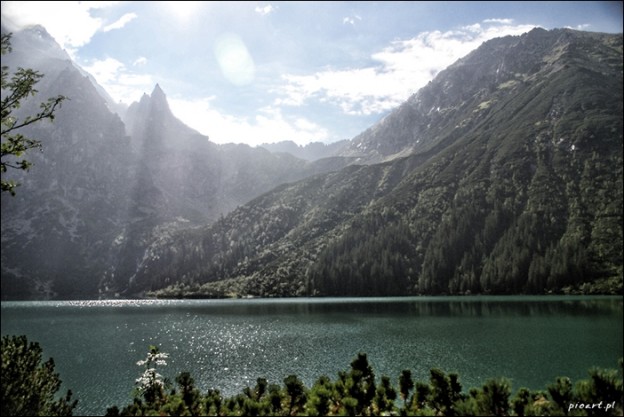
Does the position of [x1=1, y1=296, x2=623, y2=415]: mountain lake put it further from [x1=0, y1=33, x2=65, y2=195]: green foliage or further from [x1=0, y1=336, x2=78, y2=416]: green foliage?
[x1=0, y1=33, x2=65, y2=195]: green foliage

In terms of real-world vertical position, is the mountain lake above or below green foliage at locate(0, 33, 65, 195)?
below

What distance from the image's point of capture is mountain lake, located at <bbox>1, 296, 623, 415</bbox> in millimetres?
65625

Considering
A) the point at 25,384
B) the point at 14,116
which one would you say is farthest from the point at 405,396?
the point at 25,384

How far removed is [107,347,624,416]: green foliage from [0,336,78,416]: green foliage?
39.7 ft

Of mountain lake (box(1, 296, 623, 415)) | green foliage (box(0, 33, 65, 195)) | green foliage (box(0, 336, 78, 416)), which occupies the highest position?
green foliage (box(0, 33, 65, 195))

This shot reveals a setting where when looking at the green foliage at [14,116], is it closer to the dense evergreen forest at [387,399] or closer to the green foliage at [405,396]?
the green foliage at [405,396]

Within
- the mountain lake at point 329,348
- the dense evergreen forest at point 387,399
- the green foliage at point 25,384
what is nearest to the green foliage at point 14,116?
the dense evergreen forest at point 387,399

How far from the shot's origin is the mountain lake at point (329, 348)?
65625 millimetres

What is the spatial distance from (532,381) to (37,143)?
6372 centimetres

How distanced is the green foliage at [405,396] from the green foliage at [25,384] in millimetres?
12111

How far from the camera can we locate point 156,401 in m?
21.8

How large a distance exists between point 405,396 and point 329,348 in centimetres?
7119

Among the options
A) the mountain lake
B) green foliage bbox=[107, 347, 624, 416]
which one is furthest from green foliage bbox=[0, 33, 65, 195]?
the mountain lake

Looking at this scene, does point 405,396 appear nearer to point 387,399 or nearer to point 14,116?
point 387,399
